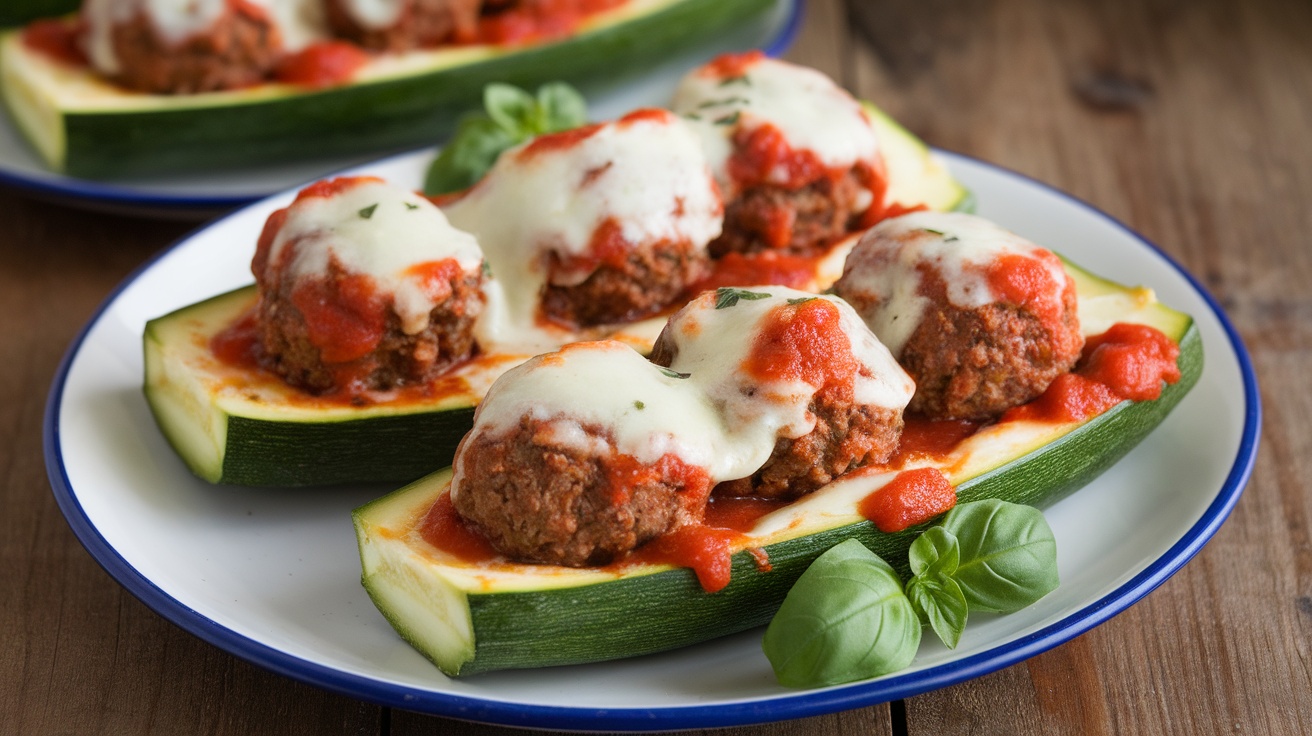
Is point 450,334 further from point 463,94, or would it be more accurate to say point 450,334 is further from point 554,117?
point 463,94

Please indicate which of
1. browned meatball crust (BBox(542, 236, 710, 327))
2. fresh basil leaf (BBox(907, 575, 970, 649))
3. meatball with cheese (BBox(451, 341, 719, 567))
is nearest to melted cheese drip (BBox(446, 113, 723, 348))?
browned meatball crust (BBox(542, 236, 710, 327))

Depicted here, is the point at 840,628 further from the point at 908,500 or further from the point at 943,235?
the point at 943,235

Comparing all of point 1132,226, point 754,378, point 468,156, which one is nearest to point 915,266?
point 754,378

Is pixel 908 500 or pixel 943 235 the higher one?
pixel 943 235

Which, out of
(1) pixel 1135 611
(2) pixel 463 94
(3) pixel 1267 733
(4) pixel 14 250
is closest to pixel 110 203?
(4) pixel 14 250

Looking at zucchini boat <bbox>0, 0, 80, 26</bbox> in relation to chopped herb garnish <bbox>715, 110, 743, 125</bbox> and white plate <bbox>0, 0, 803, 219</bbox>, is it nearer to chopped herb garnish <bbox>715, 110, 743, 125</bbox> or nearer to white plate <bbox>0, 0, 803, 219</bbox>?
white plate <bbox>0, 0, 803, 219</bbox>

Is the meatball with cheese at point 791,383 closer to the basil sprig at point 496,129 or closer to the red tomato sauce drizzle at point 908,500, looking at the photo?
the red tomato sauce drizzle at point 908,500

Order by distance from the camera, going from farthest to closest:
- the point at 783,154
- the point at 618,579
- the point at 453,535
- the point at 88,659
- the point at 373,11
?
1. the point at 373,11
2. the point at 783,154
3. the point at 88,659
4. the point at 453,535
5. the point at 618,579
